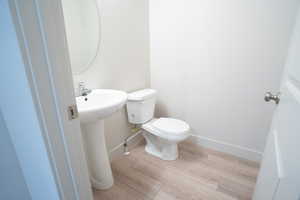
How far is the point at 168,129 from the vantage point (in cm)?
168

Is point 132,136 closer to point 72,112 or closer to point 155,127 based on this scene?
point 155,127

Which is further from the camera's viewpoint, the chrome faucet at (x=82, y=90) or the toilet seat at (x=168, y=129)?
the toilet seat at (x=168, y=129)

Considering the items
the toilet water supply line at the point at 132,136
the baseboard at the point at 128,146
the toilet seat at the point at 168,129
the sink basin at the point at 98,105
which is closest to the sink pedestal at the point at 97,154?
the sink basin at the point at 98,105

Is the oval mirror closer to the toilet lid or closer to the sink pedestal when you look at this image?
the sink pedestal

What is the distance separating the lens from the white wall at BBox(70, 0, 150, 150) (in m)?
1.48

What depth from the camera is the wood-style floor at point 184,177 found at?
54.7 inches

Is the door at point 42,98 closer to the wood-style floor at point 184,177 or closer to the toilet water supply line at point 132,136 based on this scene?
the wood-style floor at point 184,177

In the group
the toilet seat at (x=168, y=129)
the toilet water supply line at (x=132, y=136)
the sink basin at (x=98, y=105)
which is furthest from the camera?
the toilet water supply line at (x=132, y=136)

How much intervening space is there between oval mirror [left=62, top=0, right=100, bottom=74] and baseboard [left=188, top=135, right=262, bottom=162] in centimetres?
156

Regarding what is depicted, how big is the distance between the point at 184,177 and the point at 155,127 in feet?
1.85

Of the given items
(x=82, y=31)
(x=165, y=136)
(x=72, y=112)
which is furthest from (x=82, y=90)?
(x=165, y=136)

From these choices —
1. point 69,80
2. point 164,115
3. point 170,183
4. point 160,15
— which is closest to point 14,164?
point 69,80

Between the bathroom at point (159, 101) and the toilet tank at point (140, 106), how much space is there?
1 cm

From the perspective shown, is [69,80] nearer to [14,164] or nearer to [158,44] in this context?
[14,164]
